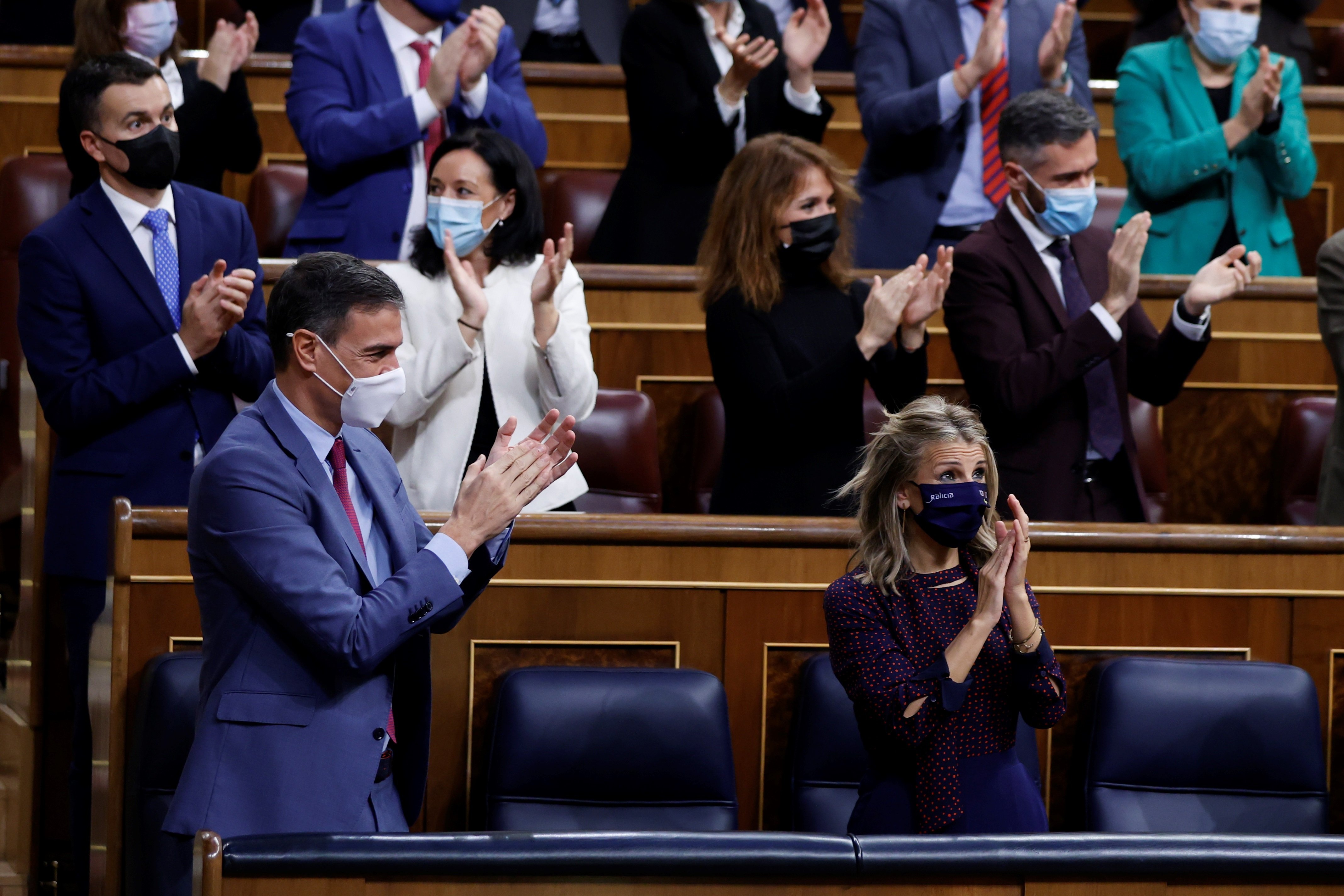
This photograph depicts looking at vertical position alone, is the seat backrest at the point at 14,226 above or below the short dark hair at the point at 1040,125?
below

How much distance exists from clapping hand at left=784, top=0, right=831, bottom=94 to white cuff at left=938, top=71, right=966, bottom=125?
26 centimetres

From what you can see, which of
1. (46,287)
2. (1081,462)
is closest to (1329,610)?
(1081,462)

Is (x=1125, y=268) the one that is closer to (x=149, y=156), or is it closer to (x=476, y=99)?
Result: (x=476, y=99)

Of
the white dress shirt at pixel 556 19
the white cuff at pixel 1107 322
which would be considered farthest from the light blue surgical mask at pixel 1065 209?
the white dress shirt at pixel 556 19

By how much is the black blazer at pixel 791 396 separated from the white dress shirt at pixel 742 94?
92 cm

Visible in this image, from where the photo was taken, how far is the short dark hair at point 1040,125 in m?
2.58

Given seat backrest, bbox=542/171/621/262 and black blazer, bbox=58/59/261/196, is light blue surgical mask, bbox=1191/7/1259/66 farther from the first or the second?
black blazer, bbox=58/59/261/196

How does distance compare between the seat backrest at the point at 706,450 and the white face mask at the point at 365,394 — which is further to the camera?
the seat backrest at the point at 706,450

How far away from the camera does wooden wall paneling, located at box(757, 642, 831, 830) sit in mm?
2293

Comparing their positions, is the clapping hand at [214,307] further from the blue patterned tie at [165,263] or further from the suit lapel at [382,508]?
the suit lapel at [382,508]

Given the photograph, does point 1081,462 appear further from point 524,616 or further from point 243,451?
point 243,451

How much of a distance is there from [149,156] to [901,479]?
1.24m

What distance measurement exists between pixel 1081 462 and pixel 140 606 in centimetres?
139

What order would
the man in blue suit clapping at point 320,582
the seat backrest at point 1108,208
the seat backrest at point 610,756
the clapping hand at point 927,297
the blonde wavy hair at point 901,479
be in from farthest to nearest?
the seat backrest at point 1108,208 < the clapping hand at point 927,297 < the seat backrest at point 610,756 < the blonde wavy hair at point 901,479 < the man in blue suit clapping at point 320,582
